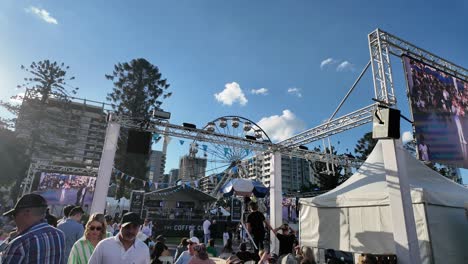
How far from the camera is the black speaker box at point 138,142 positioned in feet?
34.1

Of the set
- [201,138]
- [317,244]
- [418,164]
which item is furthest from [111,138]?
[418,164]

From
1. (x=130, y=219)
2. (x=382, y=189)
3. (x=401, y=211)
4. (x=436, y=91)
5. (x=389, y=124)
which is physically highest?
(x=436, y=91)

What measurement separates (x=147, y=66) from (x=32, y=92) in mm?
11866

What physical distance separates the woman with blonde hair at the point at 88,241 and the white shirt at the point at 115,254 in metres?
0.54

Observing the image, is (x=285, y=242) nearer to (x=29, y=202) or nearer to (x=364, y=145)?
(x=29, y=202)

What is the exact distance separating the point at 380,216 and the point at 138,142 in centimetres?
832

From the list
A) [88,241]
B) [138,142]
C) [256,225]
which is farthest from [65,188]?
[88,241]

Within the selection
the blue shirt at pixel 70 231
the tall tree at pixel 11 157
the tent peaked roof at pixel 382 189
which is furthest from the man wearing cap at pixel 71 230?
the tall tree at pixel 11 157

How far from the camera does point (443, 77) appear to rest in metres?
12.3

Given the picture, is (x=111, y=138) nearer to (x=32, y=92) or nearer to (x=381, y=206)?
(x=381, y=206)

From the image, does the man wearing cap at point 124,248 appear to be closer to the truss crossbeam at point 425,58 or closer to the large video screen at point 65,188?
the truss crossbeam at point 425,58

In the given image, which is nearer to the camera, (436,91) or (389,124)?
(389,124)

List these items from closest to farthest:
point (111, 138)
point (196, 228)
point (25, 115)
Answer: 1. point (111, 138)
2. point (196, 228)
3. point (25, 115)

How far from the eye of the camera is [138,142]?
→ 413 inches
